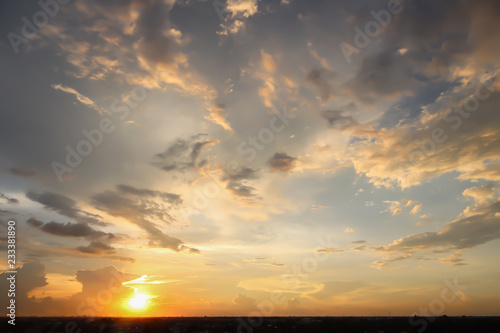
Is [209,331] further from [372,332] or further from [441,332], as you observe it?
[441,332]

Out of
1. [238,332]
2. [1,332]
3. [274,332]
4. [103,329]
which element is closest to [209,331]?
[238,332]

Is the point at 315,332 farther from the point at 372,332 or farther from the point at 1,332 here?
the point at 1,332

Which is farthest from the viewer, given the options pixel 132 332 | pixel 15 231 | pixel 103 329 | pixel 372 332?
pixel 372 332

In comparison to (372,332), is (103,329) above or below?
above

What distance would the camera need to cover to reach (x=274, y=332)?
191750 mm

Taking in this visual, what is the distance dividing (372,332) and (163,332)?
143611mm

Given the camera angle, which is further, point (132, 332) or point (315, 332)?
point (315, 332)

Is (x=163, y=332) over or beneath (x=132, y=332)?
beneath

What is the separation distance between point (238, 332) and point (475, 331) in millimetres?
159111

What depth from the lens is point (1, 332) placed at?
196 meters

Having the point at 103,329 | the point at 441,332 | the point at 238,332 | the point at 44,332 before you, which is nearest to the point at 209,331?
the point at 238,332

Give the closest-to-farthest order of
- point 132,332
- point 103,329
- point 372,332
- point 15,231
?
point 15,231 < point 132,332 < point 103,329 < point 372,332

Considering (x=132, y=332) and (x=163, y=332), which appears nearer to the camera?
(x=132, y=332)

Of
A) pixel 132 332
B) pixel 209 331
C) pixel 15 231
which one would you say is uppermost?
pixel 15 231
